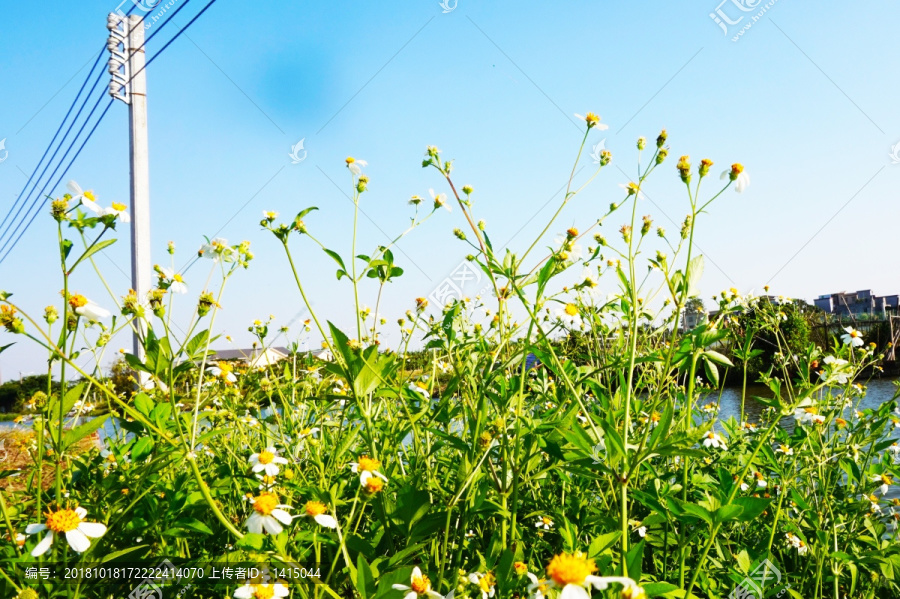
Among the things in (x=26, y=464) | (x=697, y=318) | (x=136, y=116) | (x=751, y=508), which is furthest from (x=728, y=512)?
(x=136, y=116)

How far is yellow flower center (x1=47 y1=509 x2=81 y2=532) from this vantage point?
29.5 inches

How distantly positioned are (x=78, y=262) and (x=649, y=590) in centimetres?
87

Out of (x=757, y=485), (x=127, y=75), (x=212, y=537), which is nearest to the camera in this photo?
(x=212, y=537)

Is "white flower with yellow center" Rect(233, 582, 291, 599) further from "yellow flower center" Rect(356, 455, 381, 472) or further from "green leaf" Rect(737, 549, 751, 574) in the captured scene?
"green leaf" Rect(737, 549, 751, 574)

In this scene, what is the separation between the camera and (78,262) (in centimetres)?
76

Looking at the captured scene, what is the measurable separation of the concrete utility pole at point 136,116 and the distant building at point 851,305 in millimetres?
4308

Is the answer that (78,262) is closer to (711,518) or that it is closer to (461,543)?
(461,543)

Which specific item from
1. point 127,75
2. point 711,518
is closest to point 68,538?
point 711,518

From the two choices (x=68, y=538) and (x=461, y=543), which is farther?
(x=461, y=543)

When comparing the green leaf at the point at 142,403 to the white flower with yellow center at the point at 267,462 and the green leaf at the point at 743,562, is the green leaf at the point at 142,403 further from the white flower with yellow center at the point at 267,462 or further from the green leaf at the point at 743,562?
the green leaf at the point at 743,562

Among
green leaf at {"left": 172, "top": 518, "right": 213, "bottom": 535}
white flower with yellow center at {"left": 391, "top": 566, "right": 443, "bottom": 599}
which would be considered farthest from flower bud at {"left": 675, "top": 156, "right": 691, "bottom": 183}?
green leaf at {"left": 172, "top": 518, "right": 213, "bottom": 535}

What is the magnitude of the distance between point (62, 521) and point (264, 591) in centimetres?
31

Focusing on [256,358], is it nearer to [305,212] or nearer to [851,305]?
[305,212]

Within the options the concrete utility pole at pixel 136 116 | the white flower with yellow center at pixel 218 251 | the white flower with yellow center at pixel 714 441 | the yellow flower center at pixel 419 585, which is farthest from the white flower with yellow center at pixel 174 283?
the concrete utility pole at pixel 136 116
